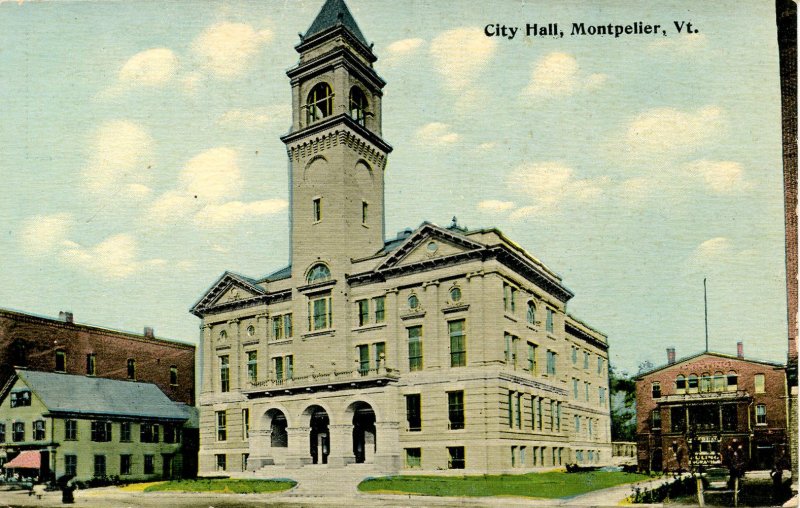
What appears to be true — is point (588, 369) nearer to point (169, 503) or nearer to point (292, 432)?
point (292, 432)

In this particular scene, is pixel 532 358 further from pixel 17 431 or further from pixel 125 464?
pixel 17 431

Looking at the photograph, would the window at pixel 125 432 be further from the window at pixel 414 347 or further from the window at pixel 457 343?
the window at pixel 457 343

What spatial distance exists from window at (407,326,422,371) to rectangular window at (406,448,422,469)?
2.63 m

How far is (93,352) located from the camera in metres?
24.9

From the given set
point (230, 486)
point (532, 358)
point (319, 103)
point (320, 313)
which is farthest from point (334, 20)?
point (230, 486)

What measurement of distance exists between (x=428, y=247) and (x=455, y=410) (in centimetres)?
536

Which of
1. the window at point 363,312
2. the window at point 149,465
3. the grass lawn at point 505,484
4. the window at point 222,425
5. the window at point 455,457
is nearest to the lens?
the grass lawn at point 505,484

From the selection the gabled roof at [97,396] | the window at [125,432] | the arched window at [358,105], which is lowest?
the window at [125,432]

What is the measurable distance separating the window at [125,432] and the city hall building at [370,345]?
8.71 ft

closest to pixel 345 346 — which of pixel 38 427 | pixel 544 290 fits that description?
pixel 544 290

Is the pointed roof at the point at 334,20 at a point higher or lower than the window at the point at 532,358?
higher

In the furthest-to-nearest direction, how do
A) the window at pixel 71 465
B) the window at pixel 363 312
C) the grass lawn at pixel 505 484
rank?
the window at pixel 363 312, the window at pixel 71 465, the grass lawn at pixel 505 484

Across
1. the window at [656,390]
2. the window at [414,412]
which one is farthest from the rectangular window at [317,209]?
the window at [656,390]

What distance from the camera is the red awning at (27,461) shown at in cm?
2372
